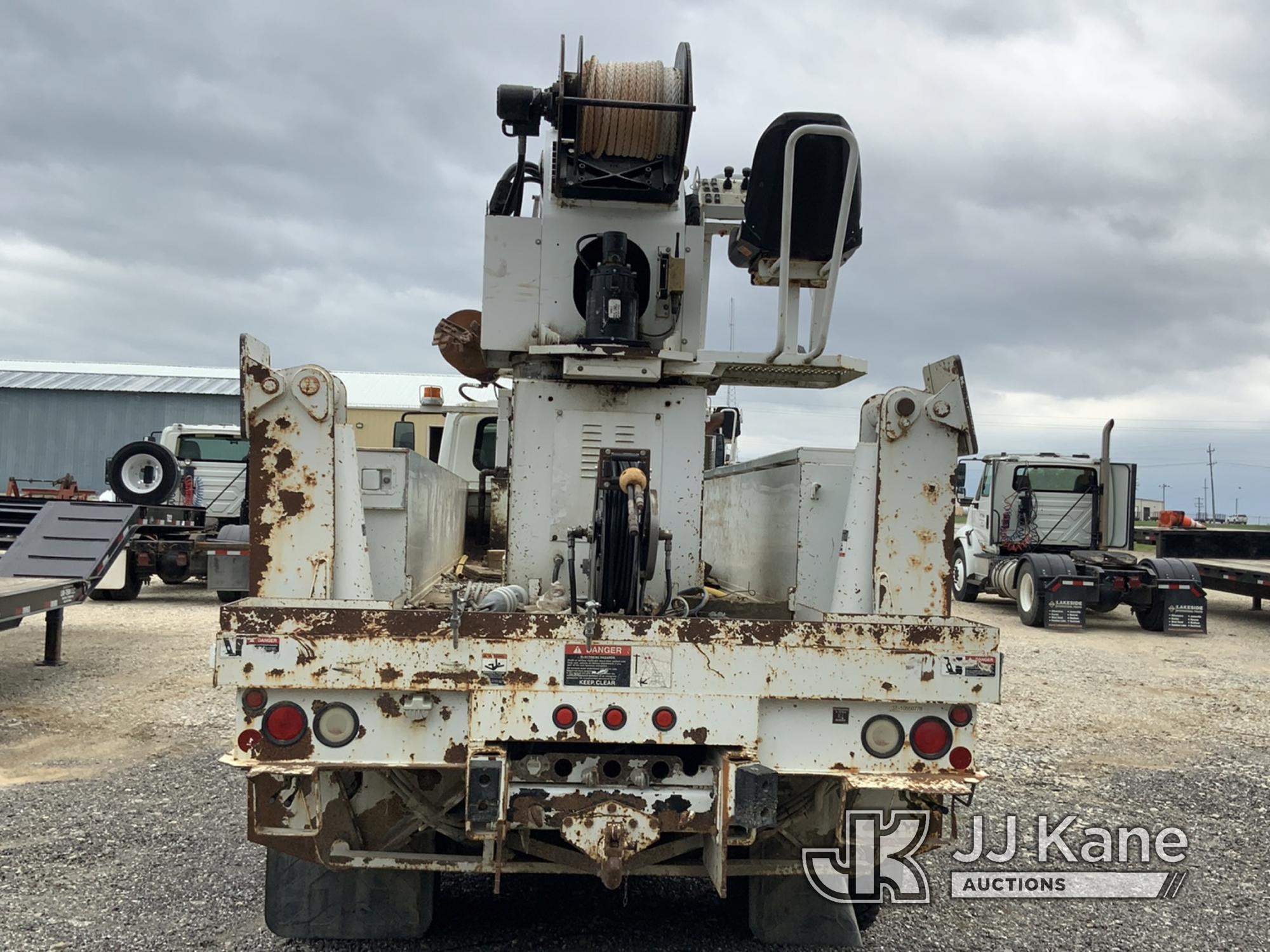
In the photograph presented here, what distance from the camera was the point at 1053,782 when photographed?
21.5 ft

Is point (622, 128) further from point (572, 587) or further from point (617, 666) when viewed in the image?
point (617, 666)

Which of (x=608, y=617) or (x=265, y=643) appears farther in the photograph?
(x=608, y=617)

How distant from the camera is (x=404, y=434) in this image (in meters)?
7.06

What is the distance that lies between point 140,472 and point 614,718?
574 inches

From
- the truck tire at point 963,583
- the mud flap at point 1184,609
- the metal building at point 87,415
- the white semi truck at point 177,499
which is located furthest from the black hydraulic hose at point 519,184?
the metal building at point 87,415

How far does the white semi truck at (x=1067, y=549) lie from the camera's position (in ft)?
49.9

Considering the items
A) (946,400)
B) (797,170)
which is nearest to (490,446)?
(797,170)

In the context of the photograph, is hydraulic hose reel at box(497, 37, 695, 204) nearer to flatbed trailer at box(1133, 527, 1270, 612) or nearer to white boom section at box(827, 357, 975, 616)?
white boom section at box(827, 357, 975, 616)

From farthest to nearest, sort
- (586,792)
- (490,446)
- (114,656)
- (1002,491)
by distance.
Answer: (1002,491)
(114,656)
(490,446)
(586,792)

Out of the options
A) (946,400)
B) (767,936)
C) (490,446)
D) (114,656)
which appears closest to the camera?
(946,400)

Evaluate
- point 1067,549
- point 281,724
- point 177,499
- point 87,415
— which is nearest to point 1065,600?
point 1067,549

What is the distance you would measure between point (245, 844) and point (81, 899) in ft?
2.66

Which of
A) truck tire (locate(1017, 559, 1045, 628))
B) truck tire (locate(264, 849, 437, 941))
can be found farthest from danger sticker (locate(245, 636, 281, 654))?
truck tire (locate(1017, 559, 1045, 628))

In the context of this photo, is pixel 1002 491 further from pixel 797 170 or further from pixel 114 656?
pixel 797 170
